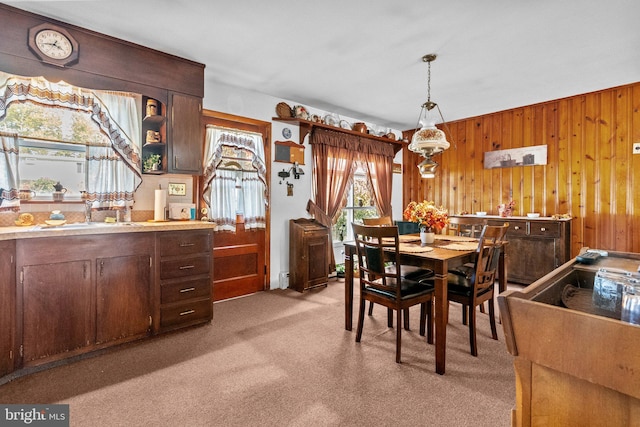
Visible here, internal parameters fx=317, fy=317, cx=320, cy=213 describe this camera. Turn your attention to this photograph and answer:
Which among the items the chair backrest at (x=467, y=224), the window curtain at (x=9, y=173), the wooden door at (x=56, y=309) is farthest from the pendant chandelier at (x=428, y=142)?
the window curtain at (x=9, y=173)

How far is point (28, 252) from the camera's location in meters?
2.12

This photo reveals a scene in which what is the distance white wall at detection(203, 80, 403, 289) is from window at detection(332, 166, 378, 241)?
2.98 feet

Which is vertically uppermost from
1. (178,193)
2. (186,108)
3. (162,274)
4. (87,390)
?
(186,108)

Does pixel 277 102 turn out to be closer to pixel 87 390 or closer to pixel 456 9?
pixel 456 9

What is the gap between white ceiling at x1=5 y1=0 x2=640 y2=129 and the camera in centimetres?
227

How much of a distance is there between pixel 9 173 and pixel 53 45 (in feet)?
3.46

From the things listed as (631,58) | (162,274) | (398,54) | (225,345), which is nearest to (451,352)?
(225,345)

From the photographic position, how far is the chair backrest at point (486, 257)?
7.73 ft

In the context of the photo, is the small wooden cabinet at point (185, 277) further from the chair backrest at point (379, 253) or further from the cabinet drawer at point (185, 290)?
the chair backrest at point (379, 253)

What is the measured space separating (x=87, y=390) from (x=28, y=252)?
993mm

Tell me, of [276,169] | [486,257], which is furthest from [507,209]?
[276,169]

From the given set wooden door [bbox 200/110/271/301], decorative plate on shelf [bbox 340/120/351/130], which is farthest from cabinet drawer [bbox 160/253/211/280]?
decorative plate on shelf [bbox 340/120/351/130]

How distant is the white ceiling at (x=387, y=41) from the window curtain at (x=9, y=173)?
1.01 m

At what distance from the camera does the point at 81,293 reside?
7.59ft
